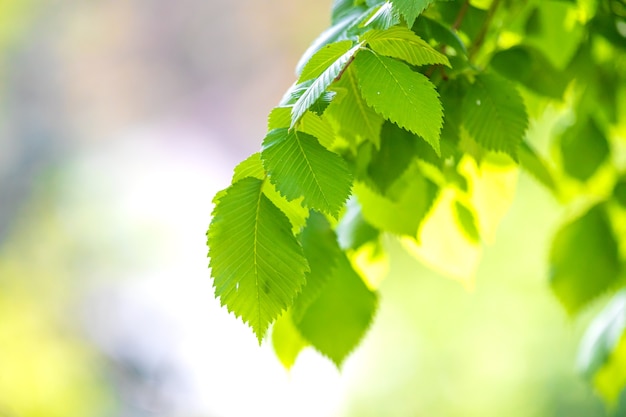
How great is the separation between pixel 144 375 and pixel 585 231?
1.70m

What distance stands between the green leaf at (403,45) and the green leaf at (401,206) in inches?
5.4

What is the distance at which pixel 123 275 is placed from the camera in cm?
223

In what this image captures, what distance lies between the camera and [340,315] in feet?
1.60

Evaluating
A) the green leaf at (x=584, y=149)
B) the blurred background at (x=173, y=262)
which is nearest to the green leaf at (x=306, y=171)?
the green leaf at (x=584, y=149)

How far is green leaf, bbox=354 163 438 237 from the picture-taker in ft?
1.56

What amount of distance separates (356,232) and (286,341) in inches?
3.8

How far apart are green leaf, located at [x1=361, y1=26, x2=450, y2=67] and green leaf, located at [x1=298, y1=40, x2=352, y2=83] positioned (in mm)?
11

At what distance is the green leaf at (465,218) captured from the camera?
0.56 m

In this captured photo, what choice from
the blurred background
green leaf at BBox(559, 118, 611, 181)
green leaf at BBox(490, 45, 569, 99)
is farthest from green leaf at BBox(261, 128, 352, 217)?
the blurred background

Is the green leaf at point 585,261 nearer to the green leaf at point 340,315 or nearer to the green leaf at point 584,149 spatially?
the green leaf at point 584,149

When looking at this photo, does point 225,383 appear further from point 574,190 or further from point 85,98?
point 574,190

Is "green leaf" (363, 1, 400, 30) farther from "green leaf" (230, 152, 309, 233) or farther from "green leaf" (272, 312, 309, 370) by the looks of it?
"green leaf" (272, 312, 309, 370)

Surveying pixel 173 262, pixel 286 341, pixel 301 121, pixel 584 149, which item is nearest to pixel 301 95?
pixel 301 121

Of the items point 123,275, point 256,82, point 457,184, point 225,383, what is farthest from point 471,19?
point 256,82
